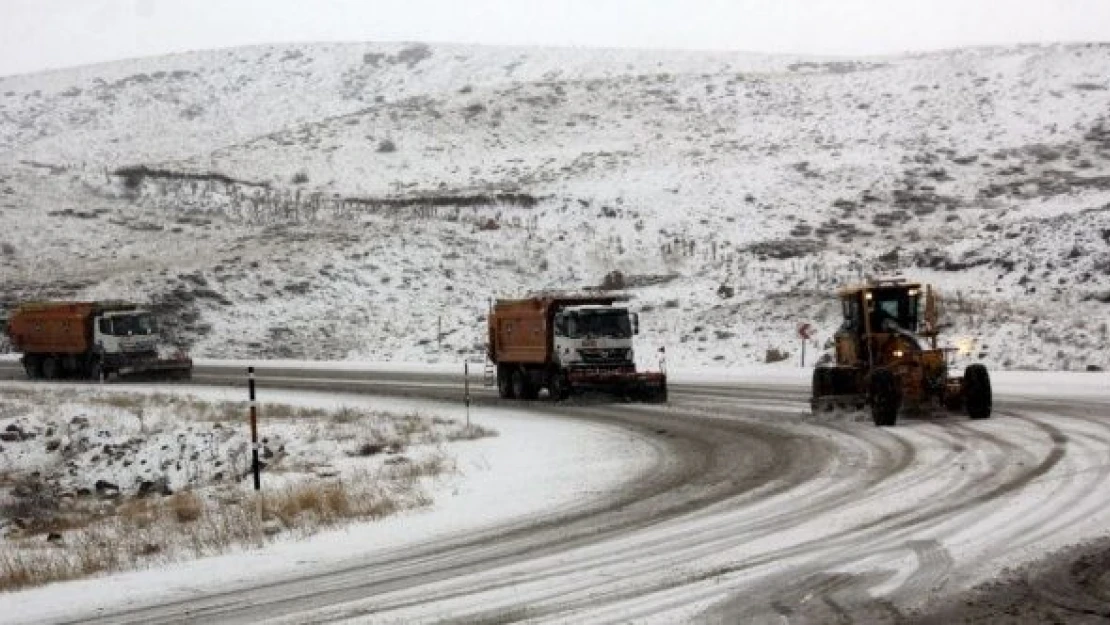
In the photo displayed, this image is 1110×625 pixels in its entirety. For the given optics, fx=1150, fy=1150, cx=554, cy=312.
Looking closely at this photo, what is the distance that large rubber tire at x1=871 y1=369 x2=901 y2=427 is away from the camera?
18848mm

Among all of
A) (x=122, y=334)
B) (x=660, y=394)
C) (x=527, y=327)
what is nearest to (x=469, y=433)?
(x=660, y=394)

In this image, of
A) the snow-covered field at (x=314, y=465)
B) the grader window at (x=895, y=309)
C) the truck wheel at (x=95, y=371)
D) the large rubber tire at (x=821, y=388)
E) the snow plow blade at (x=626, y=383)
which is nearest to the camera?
the snow-covered field at (x=314, y=465)

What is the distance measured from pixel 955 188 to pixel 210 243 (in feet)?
118

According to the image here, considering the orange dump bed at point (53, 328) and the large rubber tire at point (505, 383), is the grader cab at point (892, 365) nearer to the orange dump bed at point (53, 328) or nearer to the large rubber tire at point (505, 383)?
the large rubber tire at point (505, 383)

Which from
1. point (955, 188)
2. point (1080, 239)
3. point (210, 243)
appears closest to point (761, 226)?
point (955, 188)

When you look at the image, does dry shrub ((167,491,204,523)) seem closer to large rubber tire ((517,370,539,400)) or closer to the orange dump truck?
the orange dump truck

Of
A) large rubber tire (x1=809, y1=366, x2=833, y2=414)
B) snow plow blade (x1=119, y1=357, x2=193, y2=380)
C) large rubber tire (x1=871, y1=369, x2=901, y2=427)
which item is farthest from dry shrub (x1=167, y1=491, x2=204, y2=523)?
snow plow blade (x1=119, y1=357, x2=193, y2=380)

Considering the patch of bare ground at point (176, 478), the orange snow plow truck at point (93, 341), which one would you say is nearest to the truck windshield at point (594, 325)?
the patch of bare ground at point (176, 478)

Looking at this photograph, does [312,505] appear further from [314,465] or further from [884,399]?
[884,399]

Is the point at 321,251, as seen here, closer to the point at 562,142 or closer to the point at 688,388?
the point at 562,142

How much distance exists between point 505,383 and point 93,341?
1640 cm

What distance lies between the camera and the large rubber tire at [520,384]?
29.7 m

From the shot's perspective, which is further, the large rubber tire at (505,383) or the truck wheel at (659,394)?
the large rubber tire at (505,383)

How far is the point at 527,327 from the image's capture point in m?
29.5
